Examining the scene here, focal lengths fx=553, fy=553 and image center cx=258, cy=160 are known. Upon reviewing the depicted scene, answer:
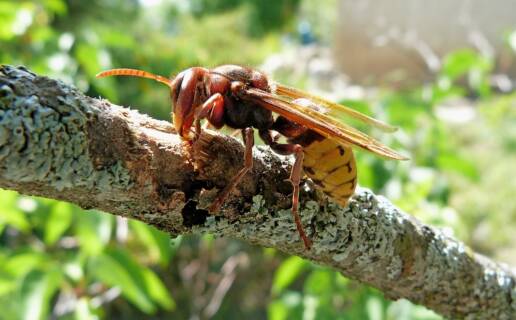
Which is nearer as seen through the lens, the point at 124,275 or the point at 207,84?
the point at 207,84

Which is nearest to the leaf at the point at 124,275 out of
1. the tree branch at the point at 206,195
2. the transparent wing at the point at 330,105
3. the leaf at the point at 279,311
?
the leaf at the point at 279,311

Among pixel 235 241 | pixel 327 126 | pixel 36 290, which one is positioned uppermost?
pixel 327 126

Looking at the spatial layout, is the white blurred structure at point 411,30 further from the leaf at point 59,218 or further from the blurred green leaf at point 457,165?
the leaf at point 59,218

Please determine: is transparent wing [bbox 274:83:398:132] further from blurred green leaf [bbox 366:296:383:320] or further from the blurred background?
blurred green leaf [bbox 366:296:383:320]

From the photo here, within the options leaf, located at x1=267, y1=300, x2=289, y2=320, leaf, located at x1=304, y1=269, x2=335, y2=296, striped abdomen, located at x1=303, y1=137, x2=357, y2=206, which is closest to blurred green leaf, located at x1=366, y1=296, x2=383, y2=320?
leaf, located at x1=304, y1=269, x2=335, y2=296

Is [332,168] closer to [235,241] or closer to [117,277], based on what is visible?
[117,277]

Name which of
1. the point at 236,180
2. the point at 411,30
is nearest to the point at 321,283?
the point at 236,180
